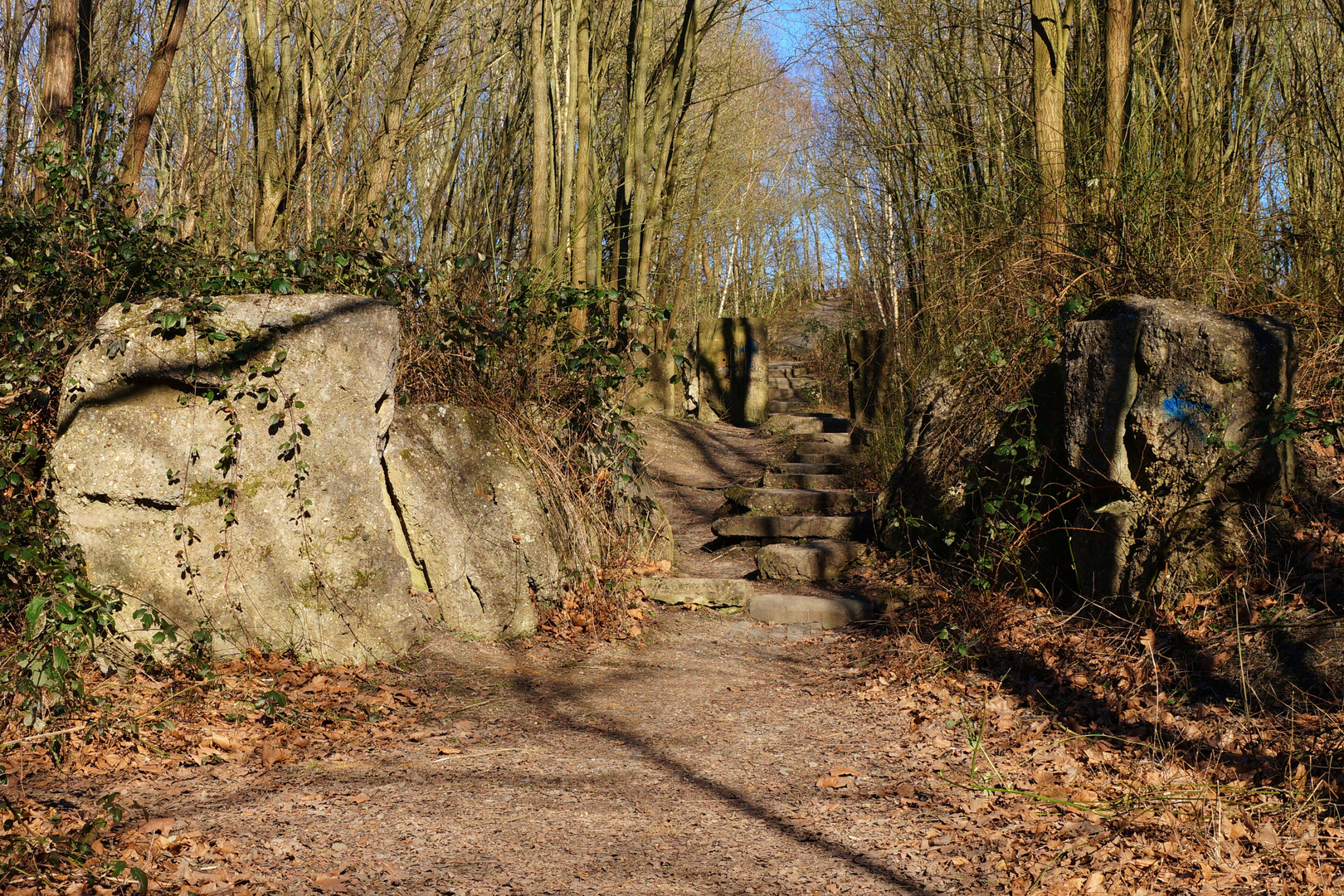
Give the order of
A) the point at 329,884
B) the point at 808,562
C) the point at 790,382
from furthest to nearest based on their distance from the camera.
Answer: the point at 790,382, the point at 808,562, the point at 329,884

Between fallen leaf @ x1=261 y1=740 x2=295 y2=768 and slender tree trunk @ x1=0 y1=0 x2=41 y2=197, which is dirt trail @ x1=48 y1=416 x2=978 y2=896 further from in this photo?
slender tree trunk @ x1=0 y1=0 x2=41 y2=197

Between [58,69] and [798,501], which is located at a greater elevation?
[58,69]

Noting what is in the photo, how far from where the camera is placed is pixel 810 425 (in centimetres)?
1284

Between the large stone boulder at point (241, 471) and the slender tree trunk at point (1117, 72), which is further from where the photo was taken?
the slender tree trunk at point (1117, 72)

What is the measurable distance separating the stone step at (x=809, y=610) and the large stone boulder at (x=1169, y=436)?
152 centimetres

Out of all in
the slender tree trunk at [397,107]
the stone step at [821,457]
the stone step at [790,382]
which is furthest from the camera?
the stone step at [790,382]

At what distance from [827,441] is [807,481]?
2383mm

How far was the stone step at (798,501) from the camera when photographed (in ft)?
26.8

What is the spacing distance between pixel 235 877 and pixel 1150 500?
4.29m

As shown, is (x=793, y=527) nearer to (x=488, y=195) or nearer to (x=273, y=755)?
(x=488, y=195)

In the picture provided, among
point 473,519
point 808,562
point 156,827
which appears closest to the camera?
point 156,827

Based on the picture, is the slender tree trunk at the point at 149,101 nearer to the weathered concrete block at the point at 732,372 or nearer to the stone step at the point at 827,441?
the stone step at the point at 827,441

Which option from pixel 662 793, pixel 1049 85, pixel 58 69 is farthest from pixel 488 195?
pixel 662 793

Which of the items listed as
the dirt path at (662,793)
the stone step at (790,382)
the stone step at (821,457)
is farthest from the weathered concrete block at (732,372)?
the dirt path at (662,793)
